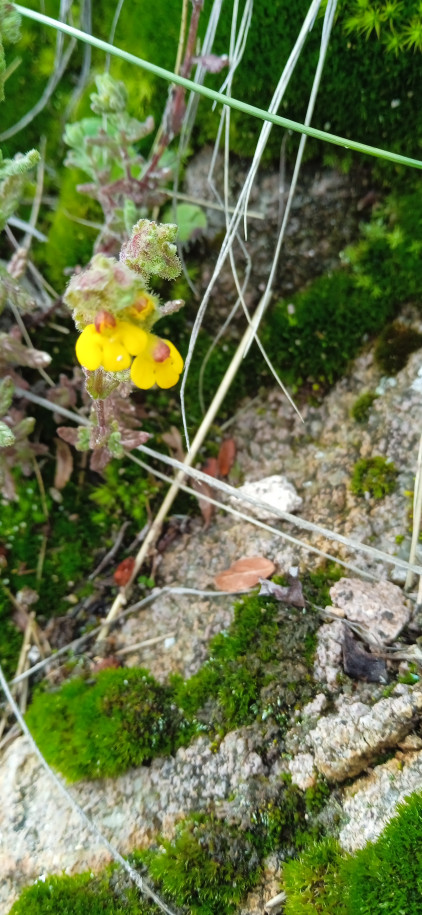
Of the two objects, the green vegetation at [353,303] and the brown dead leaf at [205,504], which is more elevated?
the green vegetation at [353,303]

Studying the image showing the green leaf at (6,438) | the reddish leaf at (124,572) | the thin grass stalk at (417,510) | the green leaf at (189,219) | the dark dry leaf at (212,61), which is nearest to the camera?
the green leaf at (6,438)

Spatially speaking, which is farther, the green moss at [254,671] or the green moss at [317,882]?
the green moss at [254,671]

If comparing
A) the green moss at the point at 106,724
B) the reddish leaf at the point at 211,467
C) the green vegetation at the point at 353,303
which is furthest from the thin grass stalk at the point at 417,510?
the green moss at the point at 106,724

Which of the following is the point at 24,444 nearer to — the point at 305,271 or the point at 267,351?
the point at 267,351

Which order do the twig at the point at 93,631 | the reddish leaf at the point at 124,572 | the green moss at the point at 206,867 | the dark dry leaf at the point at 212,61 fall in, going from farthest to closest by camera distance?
the reddish leaf at the point at 124,572, the twig at the point at 93,631, the dark dry leaf at the point at 212,61, the green moss at the point at 206,867

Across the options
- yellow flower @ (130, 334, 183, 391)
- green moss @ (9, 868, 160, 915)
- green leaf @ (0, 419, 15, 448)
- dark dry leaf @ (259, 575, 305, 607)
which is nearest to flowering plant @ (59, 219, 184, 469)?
yellow flower @ (130, 334, 183, 391)

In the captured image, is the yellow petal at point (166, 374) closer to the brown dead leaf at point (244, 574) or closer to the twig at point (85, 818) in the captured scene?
the brown dead leaf at point (244, 574)
